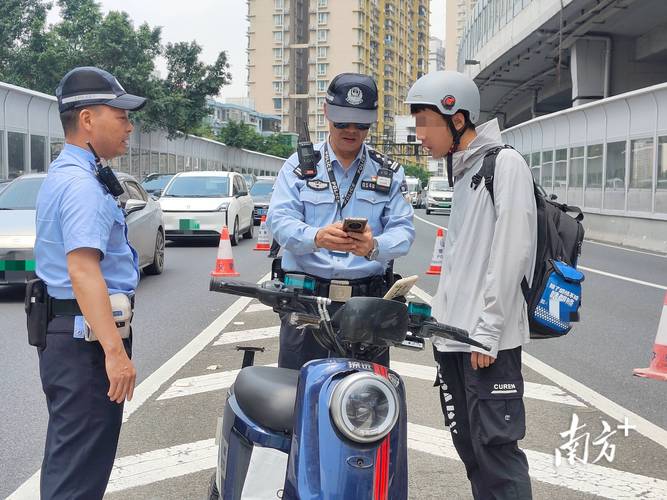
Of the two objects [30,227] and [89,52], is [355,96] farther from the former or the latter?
[89,52]

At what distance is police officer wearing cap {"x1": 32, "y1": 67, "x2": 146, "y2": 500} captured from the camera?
288cm

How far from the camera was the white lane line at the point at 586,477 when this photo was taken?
4355 mm

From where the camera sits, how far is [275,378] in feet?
9.07

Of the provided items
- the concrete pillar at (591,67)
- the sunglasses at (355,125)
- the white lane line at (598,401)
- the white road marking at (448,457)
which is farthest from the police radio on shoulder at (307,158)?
the concrete pillar at (591,67)

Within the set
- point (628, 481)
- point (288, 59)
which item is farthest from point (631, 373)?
point (288, 59)

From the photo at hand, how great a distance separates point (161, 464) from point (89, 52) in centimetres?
3931

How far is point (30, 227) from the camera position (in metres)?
10.9

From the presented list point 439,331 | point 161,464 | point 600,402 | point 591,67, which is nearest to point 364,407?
point 439,331

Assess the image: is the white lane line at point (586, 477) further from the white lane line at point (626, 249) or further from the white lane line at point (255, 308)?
the white lane line at point (626, 249)

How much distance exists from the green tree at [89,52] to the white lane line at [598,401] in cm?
3545

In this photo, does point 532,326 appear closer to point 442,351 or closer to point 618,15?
point 442,351

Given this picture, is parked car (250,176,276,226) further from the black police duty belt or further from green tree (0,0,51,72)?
the black police duty belt

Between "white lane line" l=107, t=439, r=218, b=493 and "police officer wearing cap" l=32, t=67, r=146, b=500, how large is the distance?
138cm

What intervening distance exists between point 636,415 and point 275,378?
3.83 meters
